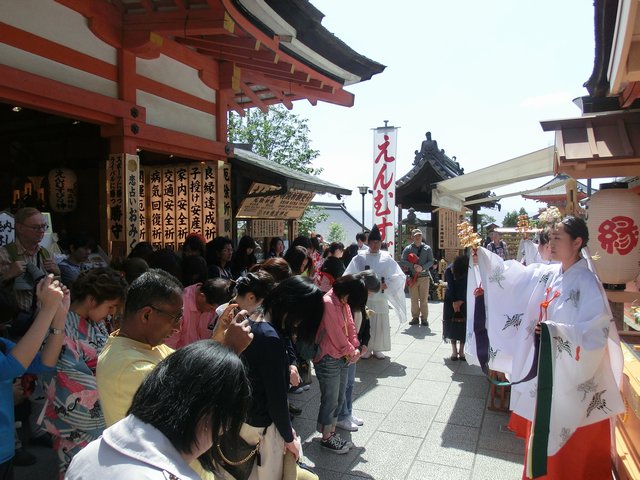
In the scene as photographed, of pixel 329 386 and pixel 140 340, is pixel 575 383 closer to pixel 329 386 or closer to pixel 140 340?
pixel 329 386

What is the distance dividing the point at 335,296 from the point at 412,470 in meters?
1.56

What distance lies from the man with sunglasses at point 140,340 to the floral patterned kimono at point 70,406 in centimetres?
80

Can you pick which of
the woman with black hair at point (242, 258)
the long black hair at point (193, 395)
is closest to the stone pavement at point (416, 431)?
the woman with black hair at point (242, 258)

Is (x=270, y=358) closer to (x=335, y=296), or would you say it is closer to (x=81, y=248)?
(x=335, y=296)

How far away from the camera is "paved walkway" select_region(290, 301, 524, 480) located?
385cm

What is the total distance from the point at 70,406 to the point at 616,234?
14.1 feet

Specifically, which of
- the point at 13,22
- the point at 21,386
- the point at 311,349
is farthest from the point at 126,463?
the point at 13,22

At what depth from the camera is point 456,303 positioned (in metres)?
6.68

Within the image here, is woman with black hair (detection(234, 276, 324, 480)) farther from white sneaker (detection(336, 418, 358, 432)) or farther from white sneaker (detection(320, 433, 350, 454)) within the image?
white sneaker (detection(336, 418, 358, 432))

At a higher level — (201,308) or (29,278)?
(29,278)

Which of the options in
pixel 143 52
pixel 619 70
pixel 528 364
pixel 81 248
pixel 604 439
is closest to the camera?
pixel 619 70

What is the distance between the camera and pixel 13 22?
14.2 ft

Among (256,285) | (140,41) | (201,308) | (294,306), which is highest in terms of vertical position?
(140,41)

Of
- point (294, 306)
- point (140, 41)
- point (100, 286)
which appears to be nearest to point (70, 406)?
point (100, 286)
